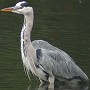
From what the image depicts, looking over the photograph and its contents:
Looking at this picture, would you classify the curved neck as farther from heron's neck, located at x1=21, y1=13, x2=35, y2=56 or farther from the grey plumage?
the grey plumage

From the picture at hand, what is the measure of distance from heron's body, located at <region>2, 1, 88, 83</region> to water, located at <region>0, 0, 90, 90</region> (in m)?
0.32

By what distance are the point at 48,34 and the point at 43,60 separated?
4.90m

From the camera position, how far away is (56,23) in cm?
2052

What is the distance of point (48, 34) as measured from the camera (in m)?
18.6

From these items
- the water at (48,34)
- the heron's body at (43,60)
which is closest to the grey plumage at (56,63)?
the heron's body at (43,60)

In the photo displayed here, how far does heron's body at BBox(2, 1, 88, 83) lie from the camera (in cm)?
1362

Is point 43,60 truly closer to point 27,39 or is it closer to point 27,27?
point 27,39

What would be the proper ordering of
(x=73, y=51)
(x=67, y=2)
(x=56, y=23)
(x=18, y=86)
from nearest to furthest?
(x=18, y=86)
(x=73, y=51)
(x=56, y=23)
(x=67, y=2)

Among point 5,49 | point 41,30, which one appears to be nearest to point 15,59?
point 5,49

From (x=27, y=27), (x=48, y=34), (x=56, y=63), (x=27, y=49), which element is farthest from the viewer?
(x=48, y=34)

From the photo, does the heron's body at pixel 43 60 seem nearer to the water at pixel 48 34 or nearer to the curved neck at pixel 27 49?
the curved neck at pixel 27 49

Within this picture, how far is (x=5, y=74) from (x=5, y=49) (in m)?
1.98

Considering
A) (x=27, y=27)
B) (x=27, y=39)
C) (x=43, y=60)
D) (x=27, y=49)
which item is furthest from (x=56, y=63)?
(x=27, y=27)

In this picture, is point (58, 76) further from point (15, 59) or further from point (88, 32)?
point (88, 32)
